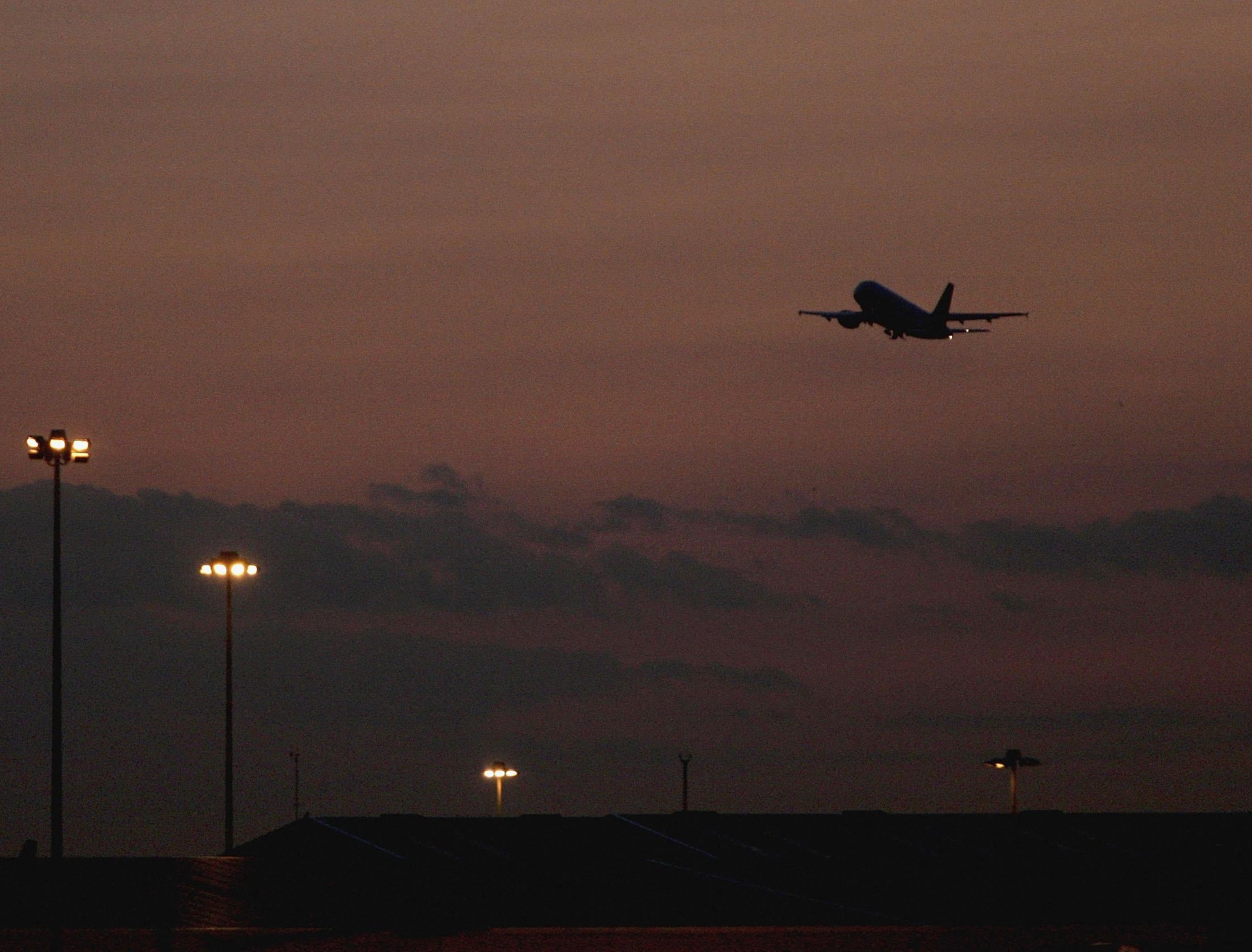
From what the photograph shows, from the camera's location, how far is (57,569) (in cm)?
5978

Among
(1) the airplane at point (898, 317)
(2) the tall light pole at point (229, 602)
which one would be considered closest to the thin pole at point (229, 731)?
(2) the tall light pole at point (229, 602)

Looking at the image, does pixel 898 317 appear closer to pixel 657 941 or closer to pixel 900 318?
pixel 900 318

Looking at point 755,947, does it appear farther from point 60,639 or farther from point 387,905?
point 60,639

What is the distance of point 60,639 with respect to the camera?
194ft

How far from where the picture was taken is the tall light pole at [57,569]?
58.8 meters

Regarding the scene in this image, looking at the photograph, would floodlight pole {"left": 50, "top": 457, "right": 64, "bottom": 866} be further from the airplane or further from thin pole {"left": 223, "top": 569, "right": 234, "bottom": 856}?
the airplane

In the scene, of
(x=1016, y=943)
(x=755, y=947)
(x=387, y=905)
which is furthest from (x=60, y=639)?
(x=1016, y=943)

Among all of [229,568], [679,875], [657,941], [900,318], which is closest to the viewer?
[657,941]

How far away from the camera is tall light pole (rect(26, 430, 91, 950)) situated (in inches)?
2317

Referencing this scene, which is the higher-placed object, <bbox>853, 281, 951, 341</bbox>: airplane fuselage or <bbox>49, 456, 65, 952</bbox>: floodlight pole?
<bbox>853, 281, 951, 341</bbox>: airplane fuselage

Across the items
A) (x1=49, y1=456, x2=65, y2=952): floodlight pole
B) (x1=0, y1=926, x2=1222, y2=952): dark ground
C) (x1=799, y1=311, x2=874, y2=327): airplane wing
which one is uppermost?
(x1=799, y1=311, x2=874, y2=327): airplane wing

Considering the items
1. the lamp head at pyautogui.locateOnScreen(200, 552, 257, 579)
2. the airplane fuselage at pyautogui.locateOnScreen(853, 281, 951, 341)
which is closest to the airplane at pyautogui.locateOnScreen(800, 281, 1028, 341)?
the airplane fuselage at pyautogui.locateOnScreen(853, 281, 951, 341)

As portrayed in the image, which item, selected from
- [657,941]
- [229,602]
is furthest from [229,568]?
[657,941]

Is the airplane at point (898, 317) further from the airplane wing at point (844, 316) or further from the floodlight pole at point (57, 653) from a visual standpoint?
the floodlight pole at point (57, 653)
